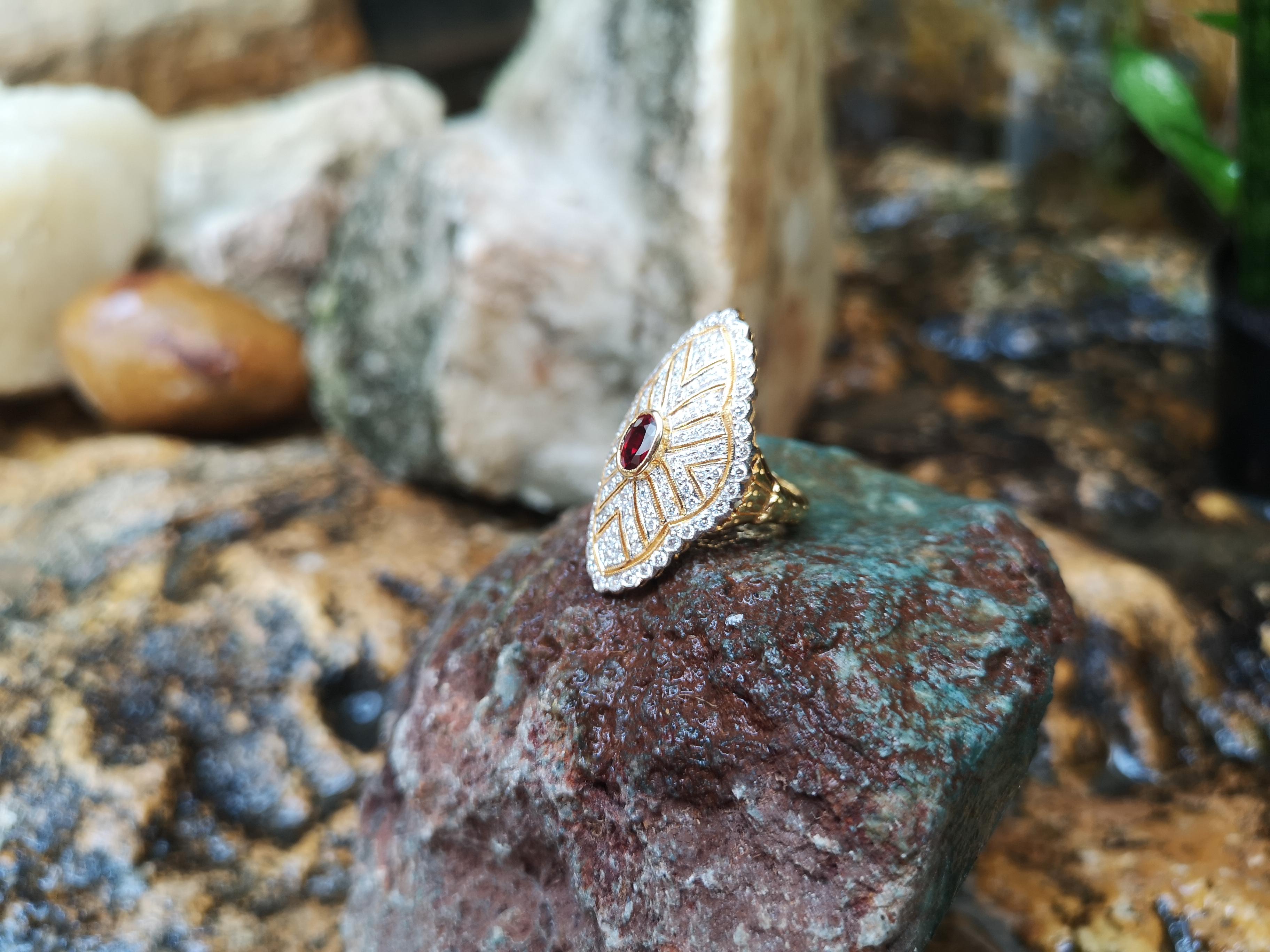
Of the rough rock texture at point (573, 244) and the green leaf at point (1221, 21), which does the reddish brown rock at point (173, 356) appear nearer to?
the rough rock texture at point (573, 244)

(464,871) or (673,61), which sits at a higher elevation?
(673,61)

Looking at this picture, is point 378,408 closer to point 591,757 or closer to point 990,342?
point 591,757

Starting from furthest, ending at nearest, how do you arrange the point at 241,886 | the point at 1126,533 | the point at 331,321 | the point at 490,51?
1. the point at 490,51
2. the point at 331,321
3. the point at 1126,533
4. the point at 241,886

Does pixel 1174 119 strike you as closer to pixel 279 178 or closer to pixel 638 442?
pixel 638 442

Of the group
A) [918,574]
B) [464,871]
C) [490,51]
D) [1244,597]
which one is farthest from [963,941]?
[490,51]

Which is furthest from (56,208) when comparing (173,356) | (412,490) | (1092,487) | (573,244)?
(1092,487)

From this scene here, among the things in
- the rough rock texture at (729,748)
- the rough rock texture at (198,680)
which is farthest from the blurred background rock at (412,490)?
the rough rock texture at (729,748)

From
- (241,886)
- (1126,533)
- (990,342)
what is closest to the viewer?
(241,886)
